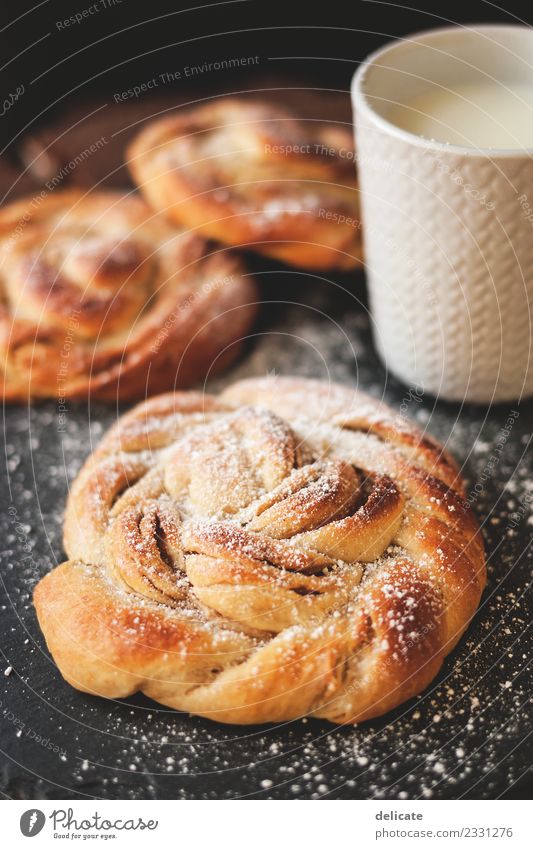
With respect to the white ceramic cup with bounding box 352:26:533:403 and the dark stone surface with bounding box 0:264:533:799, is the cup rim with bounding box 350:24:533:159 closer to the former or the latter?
the white ceramic cup with bounding box 352:26:533:403

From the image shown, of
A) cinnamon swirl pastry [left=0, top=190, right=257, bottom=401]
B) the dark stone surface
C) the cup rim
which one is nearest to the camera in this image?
the dark stone surface

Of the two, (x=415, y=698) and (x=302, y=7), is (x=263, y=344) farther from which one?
(x=302, y=7)

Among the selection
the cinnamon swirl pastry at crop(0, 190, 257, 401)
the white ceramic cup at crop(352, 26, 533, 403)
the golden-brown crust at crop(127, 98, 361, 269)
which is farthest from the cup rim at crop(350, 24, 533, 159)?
the cinnamon swirl pastry at crop(0, 190, 257, 401)

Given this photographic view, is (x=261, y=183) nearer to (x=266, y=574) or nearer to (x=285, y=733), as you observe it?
(x=266, y=574)

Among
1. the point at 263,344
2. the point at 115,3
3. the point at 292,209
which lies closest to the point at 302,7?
the point at 115,3

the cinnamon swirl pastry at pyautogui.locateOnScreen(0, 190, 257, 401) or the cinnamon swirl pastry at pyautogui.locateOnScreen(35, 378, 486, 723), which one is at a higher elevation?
the cinnamon swirl pastry at pyautogui.locateOnScreen(0, 190, 257, 401)
